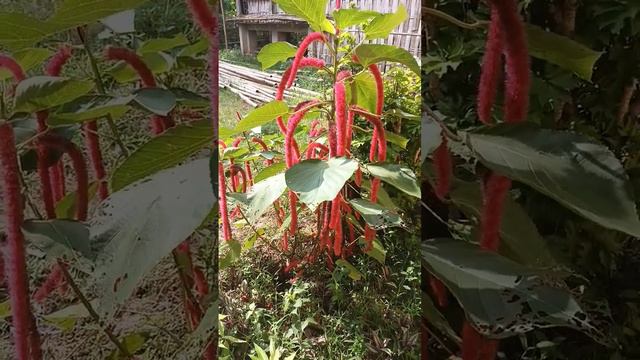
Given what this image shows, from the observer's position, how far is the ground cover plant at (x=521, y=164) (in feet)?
1.98

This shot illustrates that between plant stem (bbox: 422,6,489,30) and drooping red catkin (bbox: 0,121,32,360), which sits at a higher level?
plant stem (bbox: 422,6,489,30)

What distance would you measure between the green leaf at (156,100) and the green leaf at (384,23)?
303mm

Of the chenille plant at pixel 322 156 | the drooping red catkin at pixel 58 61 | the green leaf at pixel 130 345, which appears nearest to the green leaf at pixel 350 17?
the chenille plant at pixel 322 156

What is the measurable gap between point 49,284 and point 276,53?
0.36 metres

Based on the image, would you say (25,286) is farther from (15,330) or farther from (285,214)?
(285,214)

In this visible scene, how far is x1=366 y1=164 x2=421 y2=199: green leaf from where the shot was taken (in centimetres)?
75

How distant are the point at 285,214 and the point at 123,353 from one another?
1.21 feet

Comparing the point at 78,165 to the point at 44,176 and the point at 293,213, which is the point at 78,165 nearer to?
the point at 44,176

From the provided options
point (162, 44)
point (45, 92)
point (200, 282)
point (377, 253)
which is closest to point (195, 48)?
point (162, 44)

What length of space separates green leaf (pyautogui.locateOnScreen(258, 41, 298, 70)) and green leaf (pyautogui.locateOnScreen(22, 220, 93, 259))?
0.30m

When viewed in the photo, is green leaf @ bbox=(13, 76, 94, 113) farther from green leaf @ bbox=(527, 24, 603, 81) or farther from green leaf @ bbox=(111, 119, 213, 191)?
green leaf @ bbox=(527, 24, 603, 81)

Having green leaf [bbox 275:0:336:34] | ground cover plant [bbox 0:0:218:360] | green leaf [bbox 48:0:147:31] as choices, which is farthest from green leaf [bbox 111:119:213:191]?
green leaf [bbox 275:0:336:34]

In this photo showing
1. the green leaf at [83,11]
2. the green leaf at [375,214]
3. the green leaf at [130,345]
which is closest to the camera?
the green leaf at [83,11]

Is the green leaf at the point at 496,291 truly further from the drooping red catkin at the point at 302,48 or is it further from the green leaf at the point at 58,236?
the green leaf at the point at 58,236
